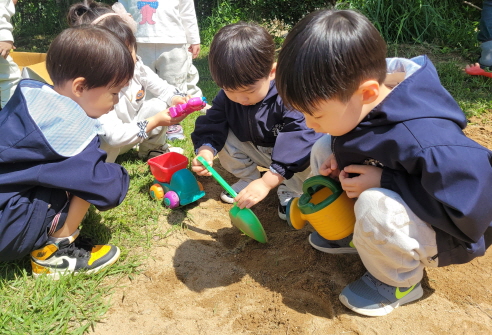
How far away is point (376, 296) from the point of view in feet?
4.99

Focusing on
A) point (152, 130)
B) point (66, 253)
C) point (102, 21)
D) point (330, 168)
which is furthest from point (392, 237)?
point (102, 21)

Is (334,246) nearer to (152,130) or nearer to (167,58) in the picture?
(152,130)

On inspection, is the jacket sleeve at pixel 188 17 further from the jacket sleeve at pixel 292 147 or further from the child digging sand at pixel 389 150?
the child digging sand at pixel 389 150

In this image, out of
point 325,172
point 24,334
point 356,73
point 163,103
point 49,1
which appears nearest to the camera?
point 356,73

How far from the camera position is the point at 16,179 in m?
1.52

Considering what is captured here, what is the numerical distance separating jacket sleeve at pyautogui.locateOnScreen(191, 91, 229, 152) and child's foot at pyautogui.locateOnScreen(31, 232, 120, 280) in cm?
74

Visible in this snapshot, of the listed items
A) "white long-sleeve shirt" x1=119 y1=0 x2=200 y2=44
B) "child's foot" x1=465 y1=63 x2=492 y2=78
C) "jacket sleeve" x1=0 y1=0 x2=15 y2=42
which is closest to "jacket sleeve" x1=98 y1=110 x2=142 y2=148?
"white long-sleeve shirt" x1=119 y1=0 x2=200 y2=44

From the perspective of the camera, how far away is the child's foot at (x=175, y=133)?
3098 mm

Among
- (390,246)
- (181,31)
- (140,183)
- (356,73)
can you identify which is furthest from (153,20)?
(390,246)

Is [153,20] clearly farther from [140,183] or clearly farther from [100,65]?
[100,65]

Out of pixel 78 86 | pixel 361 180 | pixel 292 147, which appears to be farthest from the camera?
pixel 292 147

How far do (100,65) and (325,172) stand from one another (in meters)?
0.95

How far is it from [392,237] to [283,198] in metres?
0.87

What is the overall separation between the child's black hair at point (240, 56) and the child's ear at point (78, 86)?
0.52 m
